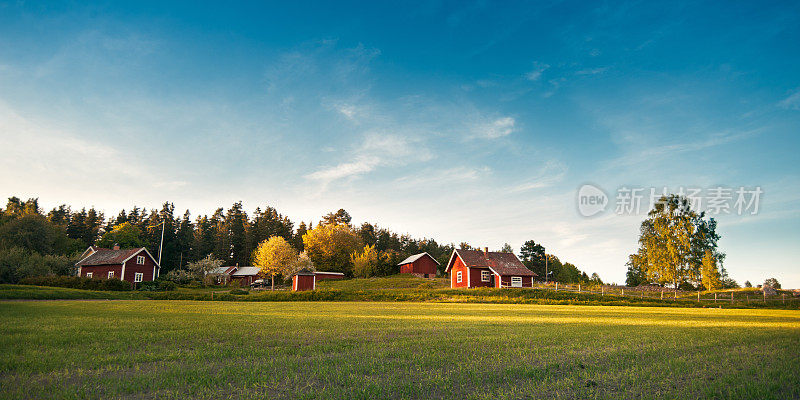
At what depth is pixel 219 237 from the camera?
10094cm

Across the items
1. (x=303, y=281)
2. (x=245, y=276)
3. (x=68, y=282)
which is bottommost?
(x=245, y=276)

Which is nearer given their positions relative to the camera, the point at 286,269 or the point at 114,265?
the point at 114,265

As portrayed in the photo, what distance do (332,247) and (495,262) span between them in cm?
3757

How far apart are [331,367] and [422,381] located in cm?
147

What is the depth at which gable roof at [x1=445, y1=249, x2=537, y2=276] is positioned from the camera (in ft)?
185

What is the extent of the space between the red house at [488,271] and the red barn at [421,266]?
17908 millimetres

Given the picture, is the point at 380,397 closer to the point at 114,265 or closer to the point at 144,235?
the point at 114,265

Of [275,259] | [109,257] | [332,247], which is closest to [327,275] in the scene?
[332,247]

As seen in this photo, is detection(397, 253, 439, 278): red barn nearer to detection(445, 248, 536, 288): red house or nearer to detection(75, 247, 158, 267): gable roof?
detection(445, 248, 536, 288): red house

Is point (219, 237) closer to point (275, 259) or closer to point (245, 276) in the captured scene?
point (245, 276)

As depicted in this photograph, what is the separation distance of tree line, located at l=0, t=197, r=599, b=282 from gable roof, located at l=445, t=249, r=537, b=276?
2418cm

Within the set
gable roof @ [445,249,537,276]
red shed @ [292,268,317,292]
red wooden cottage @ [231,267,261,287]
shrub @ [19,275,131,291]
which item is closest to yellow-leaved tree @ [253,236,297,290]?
red shed @ [292,268,317,292]

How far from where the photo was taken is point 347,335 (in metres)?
9.39

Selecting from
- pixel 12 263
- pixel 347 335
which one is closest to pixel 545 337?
pixel 347 335
